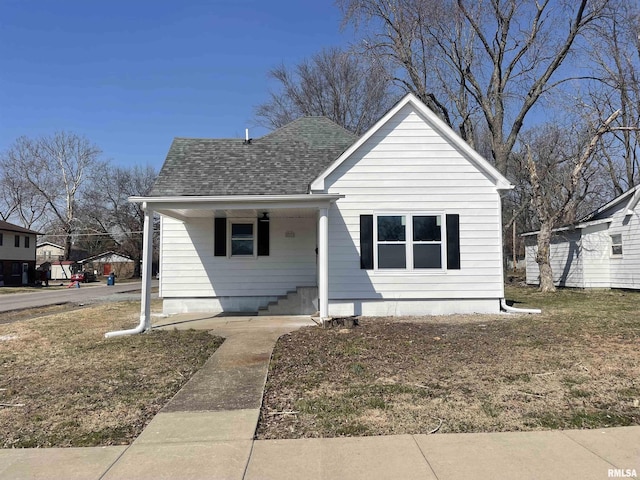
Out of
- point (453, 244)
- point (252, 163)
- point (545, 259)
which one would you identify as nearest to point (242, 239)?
point (252, 163)

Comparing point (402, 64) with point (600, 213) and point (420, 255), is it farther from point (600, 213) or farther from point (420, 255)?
point (420, 255)

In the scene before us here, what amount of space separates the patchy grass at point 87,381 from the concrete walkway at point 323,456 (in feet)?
1.24

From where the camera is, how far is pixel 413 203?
455 inches

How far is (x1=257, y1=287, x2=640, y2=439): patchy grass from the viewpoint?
4.53 meters

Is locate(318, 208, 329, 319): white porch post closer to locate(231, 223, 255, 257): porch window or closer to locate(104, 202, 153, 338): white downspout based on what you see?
locate(231, 223, 255, 257): porch window

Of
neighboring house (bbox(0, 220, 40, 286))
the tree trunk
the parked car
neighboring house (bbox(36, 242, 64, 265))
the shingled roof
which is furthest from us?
neighboring house (bbox(36, 242, 64, 265))

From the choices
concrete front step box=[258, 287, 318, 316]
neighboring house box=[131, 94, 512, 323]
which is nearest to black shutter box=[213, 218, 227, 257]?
neighboring house box=[131, 94, 512, 323]

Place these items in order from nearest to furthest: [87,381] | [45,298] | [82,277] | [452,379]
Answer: [452,379]
[87,381]
[45,298]
[82,277]

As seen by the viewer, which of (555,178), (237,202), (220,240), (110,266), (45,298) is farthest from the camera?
(110,266)

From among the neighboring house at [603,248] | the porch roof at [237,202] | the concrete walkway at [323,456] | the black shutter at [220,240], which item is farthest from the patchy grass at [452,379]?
the neighboring house at [603,248]

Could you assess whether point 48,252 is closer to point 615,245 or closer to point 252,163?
point 252,163

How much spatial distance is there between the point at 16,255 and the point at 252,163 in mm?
37423

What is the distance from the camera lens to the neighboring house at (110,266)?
200 feet

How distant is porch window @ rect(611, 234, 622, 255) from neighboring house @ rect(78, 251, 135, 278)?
55.1 m
